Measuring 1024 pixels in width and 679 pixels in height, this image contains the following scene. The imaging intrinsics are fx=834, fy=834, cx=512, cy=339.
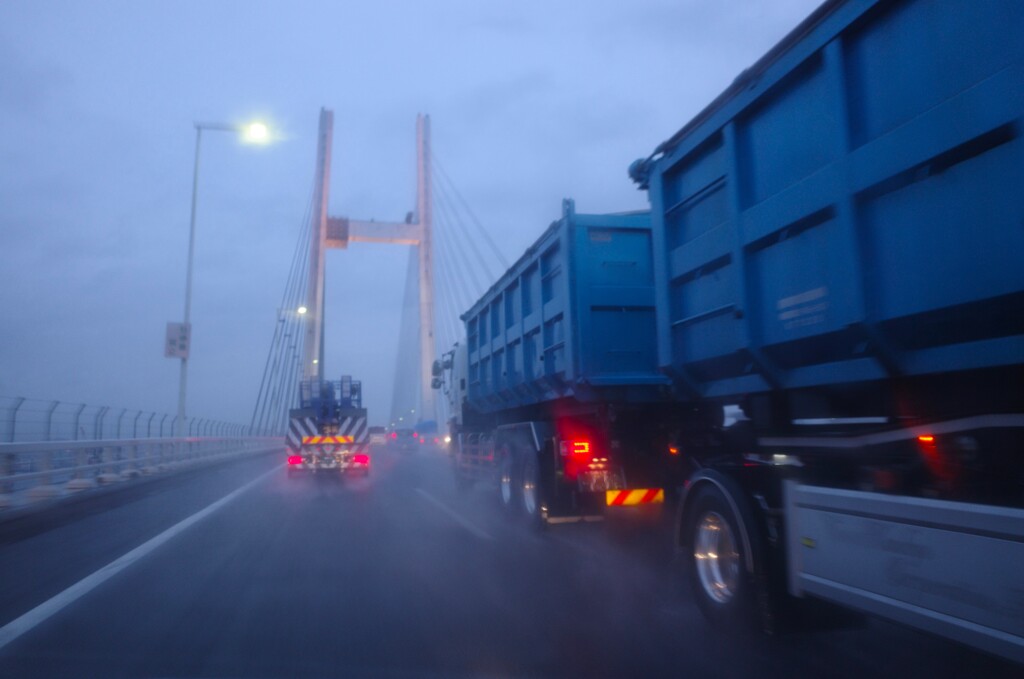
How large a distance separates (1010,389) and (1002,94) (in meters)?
1.39

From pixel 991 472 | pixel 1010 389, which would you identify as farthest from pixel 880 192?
pixel 991 472

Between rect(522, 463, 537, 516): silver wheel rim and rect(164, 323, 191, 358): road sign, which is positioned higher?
rect(164, 323, 191, 358): road sign

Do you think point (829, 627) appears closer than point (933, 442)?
No

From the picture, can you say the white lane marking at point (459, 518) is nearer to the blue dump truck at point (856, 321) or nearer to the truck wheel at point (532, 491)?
the truck wheel at point (532, 491)

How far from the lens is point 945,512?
150 inches

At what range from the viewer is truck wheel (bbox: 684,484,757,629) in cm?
536

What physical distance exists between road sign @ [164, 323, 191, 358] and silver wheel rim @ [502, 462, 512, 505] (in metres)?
18.0

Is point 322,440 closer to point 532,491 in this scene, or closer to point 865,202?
point 532,491

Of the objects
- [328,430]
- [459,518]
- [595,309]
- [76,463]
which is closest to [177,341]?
[328,430]

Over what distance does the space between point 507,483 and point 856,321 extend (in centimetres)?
800

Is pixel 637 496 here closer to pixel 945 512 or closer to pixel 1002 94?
pixel 945 512

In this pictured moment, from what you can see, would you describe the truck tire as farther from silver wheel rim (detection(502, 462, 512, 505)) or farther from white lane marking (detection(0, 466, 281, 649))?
white lane marking (detection(0, 466, 281, 649))

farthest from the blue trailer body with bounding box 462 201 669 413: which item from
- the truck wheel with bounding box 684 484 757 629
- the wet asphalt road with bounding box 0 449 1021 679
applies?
the truck wheel with bounding box 684 484 757 629

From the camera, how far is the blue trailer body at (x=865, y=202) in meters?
3.88
